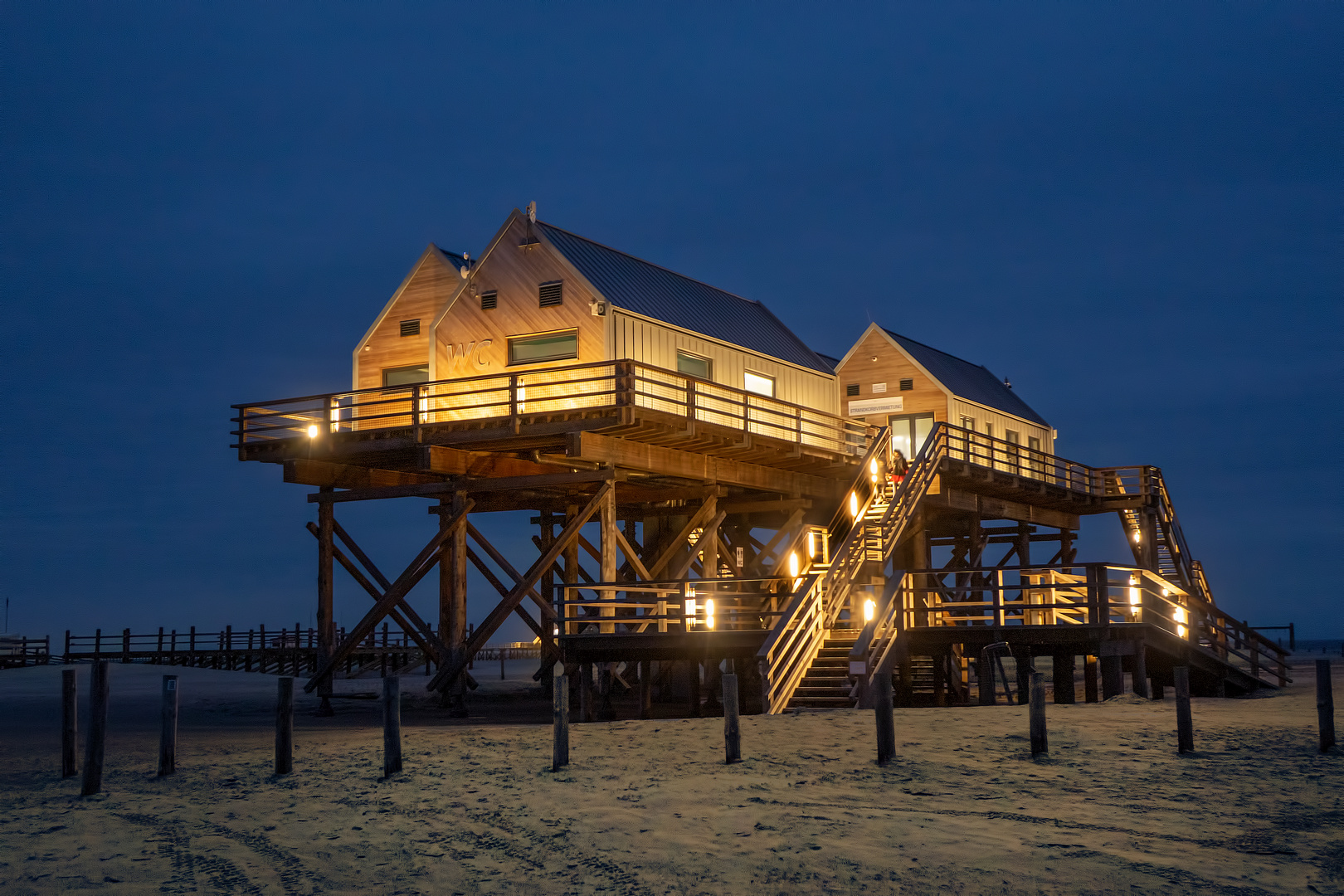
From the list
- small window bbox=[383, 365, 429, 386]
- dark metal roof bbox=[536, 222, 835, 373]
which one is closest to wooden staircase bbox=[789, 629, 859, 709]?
dark metal roof bbox=[536, 222, 835, 373]

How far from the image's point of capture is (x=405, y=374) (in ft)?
105

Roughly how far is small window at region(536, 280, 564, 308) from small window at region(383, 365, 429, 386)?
414cm

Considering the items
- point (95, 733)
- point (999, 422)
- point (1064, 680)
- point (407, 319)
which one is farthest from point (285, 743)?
point (999, 422)

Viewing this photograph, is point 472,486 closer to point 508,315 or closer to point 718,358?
point 508,315

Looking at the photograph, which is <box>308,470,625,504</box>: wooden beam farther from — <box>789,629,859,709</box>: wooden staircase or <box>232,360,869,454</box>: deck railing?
<box>789,629,859,709</box>: wooden staircase

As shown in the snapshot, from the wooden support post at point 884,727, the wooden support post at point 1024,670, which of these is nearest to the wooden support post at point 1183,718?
the wooden support post at point 884,727

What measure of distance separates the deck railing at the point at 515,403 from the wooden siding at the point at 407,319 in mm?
892

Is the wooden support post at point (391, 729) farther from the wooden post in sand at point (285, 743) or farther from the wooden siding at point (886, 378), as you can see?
the wooden siding at point (886, 378)

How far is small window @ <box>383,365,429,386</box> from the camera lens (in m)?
31.6

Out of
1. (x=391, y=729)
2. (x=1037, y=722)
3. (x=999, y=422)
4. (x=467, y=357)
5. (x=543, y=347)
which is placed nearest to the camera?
(x=1037, y=722)

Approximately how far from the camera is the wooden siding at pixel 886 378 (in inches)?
1576

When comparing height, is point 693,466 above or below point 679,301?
below

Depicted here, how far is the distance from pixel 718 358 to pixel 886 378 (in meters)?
10.5

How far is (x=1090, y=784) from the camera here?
13383mm
